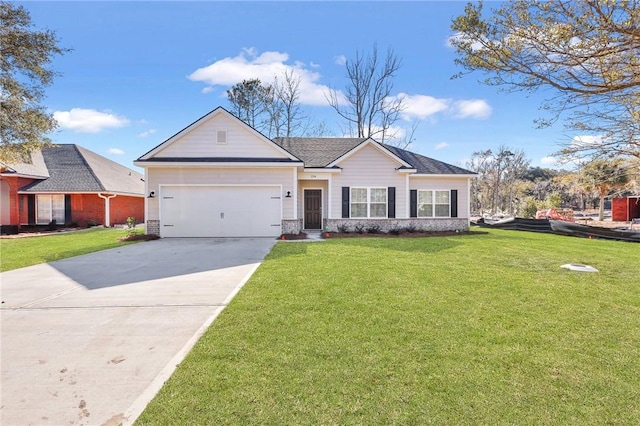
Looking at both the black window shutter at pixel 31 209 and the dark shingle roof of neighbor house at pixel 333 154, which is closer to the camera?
the dark shingle roof of neighbor house at pixel 333 154

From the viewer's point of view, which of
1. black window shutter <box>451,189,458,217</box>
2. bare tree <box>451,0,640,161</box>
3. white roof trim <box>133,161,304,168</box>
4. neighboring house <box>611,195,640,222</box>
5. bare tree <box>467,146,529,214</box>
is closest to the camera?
bare tree <box>451,0,640,161</box>

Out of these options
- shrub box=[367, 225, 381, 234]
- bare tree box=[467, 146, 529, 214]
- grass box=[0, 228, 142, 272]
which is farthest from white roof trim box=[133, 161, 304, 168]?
bare tree box=[467, 146, 529, 214]

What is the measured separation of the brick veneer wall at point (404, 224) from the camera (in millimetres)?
15078

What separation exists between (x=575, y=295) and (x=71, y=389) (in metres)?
6.82

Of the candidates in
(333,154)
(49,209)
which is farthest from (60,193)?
(333,154)

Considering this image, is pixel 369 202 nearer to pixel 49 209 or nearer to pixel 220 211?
pixel 220 211

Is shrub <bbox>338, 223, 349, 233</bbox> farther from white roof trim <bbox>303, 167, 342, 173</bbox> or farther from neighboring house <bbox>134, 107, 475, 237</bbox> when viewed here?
white roof trim <bbox>303, 167, 342, 173</bbox>

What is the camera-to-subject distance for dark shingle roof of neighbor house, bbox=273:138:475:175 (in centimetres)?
1597

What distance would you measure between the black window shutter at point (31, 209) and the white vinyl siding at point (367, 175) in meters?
17.9

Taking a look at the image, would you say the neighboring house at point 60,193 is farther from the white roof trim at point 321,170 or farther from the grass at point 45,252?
the white roof trim at point 321,170

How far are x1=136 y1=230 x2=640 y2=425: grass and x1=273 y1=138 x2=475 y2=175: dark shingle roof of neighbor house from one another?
34.6 feet

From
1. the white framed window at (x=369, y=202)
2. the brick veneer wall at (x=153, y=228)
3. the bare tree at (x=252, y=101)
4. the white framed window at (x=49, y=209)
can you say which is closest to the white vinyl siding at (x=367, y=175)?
the white framed window at (x=369, y=202)

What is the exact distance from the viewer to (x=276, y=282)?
5930 mm

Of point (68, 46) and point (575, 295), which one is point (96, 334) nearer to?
point (575, 295)
